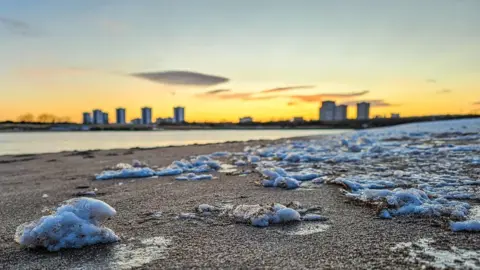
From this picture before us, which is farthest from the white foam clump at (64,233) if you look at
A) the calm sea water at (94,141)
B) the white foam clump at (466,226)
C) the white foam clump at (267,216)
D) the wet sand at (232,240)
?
the calm sea water at (94,141)

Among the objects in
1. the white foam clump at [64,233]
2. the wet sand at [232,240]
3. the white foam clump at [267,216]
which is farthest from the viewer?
the white foam clump at [267,216]

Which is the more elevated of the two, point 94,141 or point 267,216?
point 267,216

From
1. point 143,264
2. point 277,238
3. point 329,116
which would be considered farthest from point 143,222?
point 329,116

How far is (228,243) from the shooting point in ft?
7.27

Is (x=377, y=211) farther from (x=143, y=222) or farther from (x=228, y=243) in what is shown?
(x=143, y=222)

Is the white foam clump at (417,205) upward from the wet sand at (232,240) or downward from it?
upward

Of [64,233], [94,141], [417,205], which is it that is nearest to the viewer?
[64,233]

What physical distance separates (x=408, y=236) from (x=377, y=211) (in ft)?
1.92

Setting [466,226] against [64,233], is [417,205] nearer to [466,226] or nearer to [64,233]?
[466,226]

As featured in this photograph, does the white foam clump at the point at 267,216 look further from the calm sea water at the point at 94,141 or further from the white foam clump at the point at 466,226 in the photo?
the calm sea water at the point at 94,141

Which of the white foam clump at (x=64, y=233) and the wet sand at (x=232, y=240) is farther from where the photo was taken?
the white foam clump at (x=64, y=233)

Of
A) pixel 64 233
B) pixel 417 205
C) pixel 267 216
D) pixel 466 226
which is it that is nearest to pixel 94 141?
pixel 64 233

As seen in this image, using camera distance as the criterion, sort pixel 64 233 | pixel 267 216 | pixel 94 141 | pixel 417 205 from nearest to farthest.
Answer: pixel 64 233, pixel 267 216, pixel 417 205, pixel 94 141

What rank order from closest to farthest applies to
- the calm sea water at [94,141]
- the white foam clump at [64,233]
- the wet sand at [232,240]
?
the wet sand at [232,240] → the white foam clump at [64,233] → the calm sea water at [94,141]
